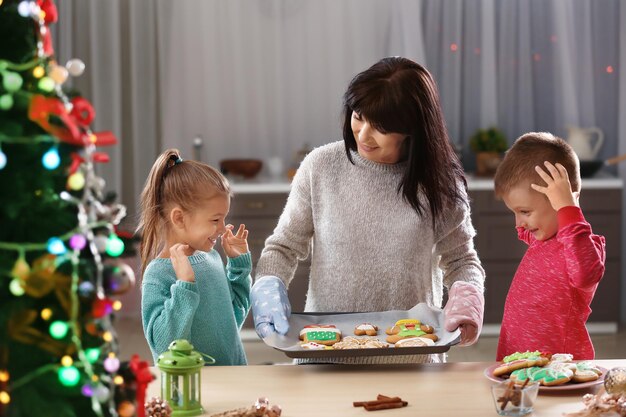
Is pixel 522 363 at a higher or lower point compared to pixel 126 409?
lower

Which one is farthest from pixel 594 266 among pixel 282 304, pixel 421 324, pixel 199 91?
pixel 199 91

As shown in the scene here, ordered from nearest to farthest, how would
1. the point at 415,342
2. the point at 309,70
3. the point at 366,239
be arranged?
the point at 415,342, the point at 366,239, the point at 309,70

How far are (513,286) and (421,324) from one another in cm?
27

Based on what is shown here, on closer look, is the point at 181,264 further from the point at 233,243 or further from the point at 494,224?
the point at 494,224

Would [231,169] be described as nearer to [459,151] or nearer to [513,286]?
[459,151]

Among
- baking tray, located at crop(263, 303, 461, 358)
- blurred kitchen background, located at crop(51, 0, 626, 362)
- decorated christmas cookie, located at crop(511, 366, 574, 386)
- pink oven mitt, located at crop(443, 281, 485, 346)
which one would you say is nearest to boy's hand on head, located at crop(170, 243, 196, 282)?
baking tray, located at crop(263, 303, 461, 358)

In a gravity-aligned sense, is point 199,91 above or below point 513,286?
above

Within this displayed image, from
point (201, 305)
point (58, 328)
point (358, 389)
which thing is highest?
point (58, 328)

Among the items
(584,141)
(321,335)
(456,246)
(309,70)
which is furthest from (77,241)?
(584,141)

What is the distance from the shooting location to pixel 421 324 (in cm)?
217

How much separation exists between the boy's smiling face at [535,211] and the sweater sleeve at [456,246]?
0.20 meters

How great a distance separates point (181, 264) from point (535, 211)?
2.63 ft

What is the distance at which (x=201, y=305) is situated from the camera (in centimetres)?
218

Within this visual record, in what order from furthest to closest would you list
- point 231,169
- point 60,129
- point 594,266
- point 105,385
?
point 231,169 → point 594,266 → point 105,385 → point 60,129
